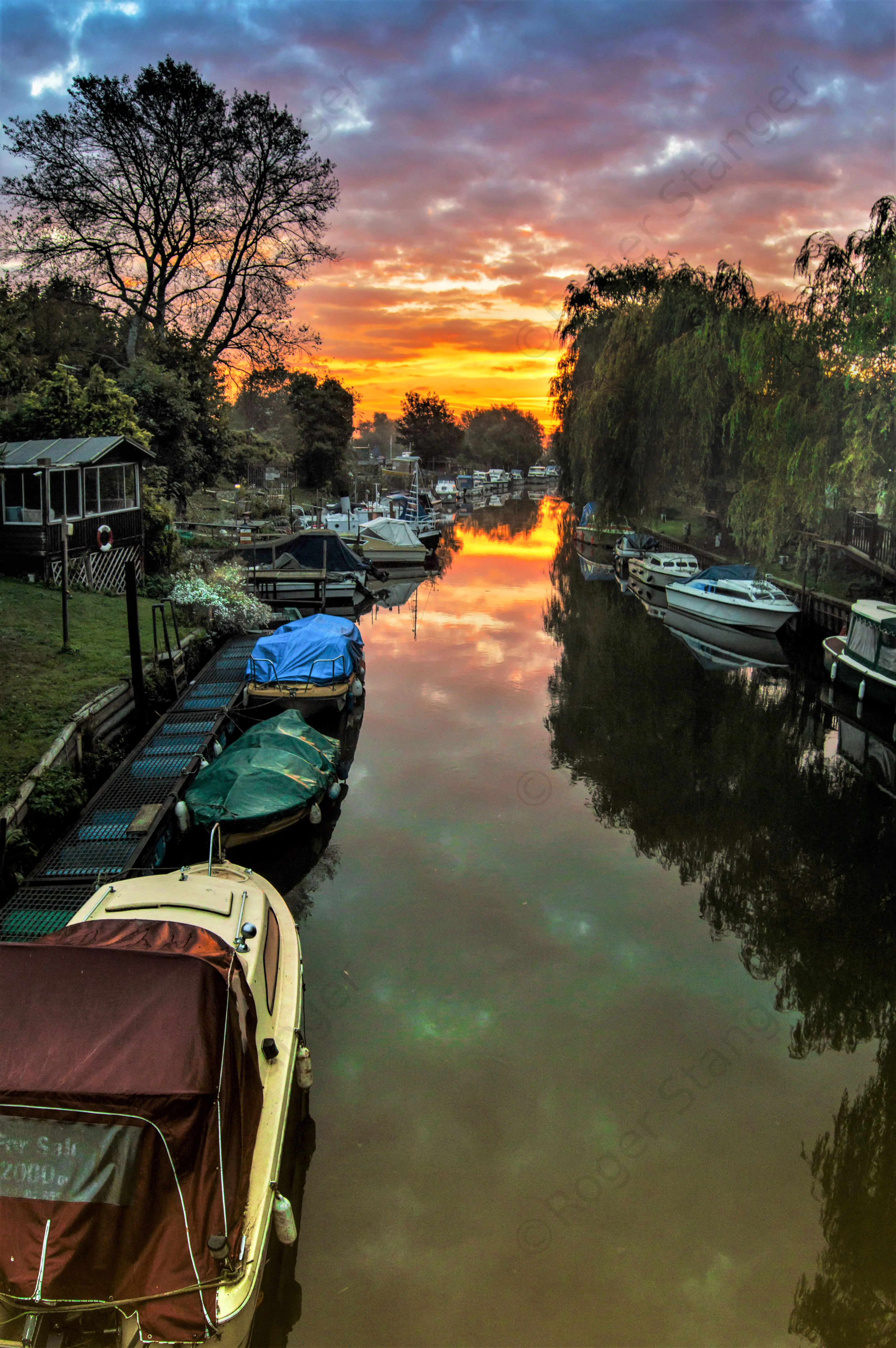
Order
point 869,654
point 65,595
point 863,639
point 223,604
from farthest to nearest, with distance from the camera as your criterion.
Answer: point 223,604, point 863,639, point 869,654, point 65,595

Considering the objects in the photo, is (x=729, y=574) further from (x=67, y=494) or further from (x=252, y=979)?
(x=252, y=979)

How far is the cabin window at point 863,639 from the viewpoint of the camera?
847 inches

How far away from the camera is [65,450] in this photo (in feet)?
81.3

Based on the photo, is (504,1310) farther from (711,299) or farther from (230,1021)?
(711,299)

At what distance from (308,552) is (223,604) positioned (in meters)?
11.0

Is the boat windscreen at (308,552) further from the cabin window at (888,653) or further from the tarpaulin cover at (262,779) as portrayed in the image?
the cabin window at (888,653)

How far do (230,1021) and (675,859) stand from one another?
9841 mm

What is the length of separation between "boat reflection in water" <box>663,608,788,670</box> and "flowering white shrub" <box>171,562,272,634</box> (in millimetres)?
14610

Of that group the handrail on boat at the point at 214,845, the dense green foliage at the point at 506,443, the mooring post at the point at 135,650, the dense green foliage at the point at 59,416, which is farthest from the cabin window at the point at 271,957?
the dense green foliage at the point at 506,443

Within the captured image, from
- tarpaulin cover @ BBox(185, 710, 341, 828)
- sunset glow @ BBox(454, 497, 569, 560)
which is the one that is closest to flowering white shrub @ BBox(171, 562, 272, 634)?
tarpaulin cover @ BBox(185, 710, 341, 828)

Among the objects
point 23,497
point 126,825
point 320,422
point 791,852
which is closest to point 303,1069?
point 126,825

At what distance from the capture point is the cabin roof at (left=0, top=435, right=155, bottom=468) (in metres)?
23.8

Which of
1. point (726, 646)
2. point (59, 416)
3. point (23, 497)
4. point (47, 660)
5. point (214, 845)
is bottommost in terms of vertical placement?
point (214, 845)

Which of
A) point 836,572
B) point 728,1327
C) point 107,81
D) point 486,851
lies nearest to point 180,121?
point 107,81
